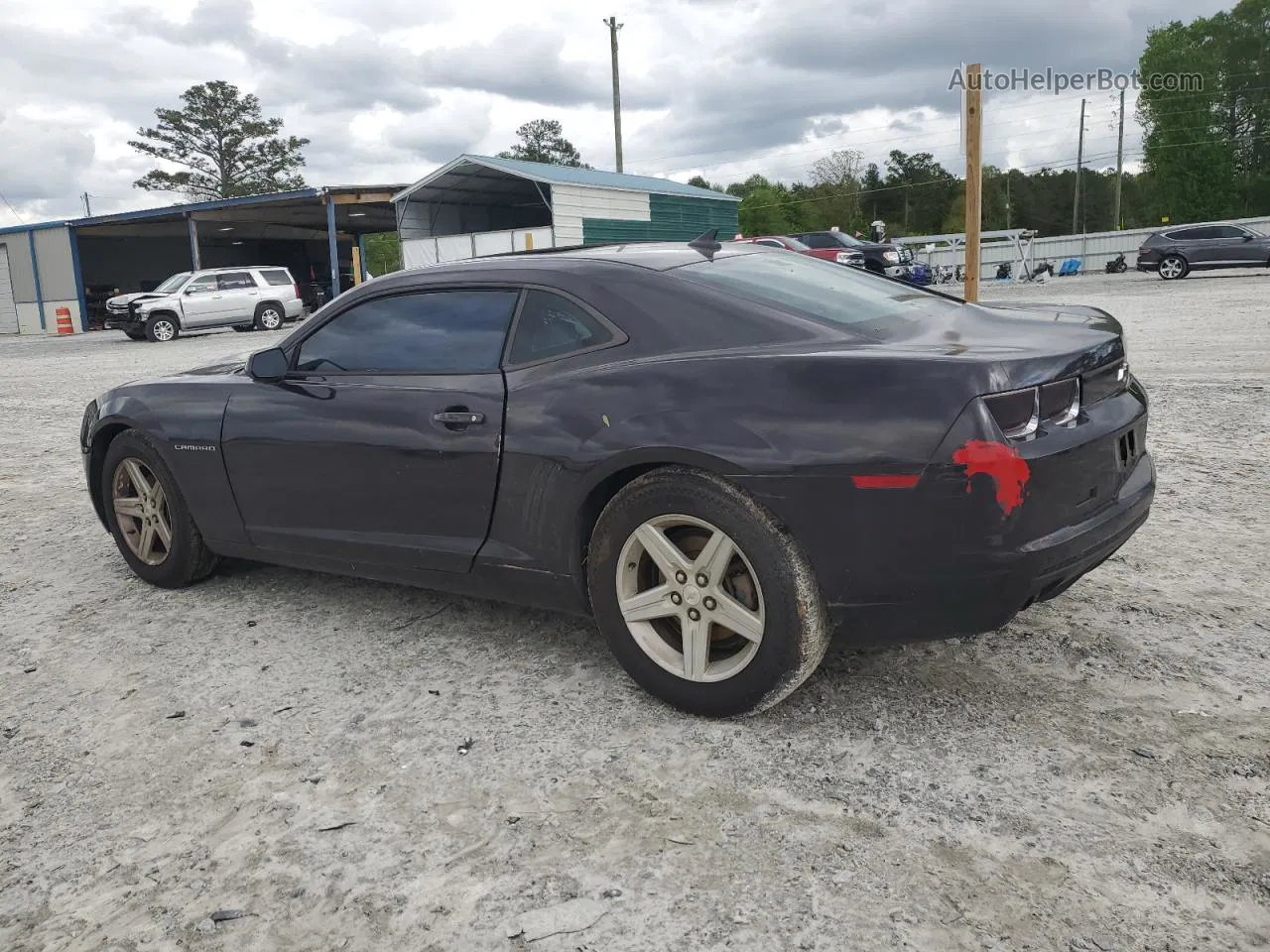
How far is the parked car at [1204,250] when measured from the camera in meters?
24.9

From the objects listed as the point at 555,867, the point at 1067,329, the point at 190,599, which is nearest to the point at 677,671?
the point at 555,867

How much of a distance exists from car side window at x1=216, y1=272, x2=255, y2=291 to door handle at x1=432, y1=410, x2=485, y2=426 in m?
24.8

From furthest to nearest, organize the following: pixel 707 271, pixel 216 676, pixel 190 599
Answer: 1. pixel 190 599
2. pixel 216 676
3. pixel 707 271

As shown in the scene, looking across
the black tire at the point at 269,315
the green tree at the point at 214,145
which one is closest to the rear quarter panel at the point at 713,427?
the black tire at the point at 269,315

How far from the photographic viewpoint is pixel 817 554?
106 inches

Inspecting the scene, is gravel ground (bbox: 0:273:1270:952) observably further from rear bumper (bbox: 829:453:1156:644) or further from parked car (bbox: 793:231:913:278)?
parked car (bbox: 793:231:913:278)

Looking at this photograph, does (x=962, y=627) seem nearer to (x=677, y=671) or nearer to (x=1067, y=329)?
(x=677, y=671)

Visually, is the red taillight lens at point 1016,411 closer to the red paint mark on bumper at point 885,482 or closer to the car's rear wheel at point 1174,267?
the red paint mark on bumper at point 885,482

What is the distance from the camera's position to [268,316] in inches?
1057

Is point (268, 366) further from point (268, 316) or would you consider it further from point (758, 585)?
point (268, 316)

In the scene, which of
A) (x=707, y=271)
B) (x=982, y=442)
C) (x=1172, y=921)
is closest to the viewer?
(x=1172, y=921)

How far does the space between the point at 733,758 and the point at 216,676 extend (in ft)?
6.16

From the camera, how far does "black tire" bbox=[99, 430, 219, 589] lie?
14.2ft

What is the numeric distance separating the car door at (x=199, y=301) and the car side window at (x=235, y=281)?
0.17 meters
